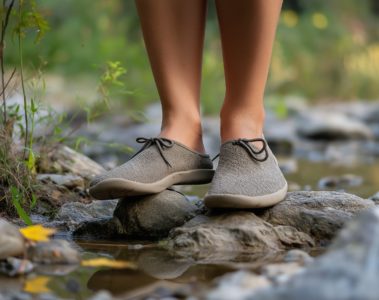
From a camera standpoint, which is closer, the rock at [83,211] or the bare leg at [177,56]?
the bare leg at [177,56]

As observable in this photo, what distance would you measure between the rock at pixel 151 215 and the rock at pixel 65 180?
0.53 metres

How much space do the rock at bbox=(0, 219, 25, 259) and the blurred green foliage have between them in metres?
4.53

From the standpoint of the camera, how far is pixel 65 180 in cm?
250

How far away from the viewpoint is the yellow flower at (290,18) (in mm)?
10695

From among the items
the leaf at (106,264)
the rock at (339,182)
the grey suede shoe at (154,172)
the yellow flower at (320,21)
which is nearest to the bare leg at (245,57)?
the grey suede shoe at (154,172)

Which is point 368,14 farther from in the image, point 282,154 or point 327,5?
point 282,154

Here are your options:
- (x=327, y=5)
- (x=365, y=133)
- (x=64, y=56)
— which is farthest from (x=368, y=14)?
(x=64, y=56)

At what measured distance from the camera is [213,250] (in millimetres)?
1760

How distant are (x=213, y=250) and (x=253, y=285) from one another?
0.42 metres

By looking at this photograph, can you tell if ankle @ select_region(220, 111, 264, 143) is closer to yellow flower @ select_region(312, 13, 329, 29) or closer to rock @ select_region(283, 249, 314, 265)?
rock @ select_region(283, 249, 314, 265)

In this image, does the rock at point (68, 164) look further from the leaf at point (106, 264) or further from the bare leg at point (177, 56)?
the leaf at point (106, 264)

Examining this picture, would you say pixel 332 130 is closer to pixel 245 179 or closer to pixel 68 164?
pixel 68 164

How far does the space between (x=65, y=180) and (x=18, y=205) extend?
22.5 inches

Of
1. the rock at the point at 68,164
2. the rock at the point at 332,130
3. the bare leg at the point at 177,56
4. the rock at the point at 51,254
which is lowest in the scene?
the rock at the point at 51,254
